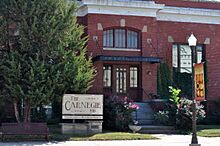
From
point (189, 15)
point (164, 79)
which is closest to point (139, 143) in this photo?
point (164, 79)

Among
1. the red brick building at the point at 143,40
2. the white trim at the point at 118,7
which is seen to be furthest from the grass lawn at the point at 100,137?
the white trim at the point at 118,7

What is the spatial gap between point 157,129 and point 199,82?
755 centimetres

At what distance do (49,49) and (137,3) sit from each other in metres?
9.93

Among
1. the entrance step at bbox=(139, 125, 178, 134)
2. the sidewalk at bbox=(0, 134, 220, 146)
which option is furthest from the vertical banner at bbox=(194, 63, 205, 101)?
the entrance step at bbox=(139, 125, 178, 134)

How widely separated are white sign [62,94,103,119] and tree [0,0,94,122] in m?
0.44

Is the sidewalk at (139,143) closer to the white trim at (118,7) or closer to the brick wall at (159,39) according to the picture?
the brick wall at (159,39)

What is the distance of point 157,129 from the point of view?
2506 cm

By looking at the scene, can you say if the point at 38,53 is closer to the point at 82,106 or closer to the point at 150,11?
the point at 82,106

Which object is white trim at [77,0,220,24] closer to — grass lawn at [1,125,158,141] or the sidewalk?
grass lawn at [1,125,158,141]

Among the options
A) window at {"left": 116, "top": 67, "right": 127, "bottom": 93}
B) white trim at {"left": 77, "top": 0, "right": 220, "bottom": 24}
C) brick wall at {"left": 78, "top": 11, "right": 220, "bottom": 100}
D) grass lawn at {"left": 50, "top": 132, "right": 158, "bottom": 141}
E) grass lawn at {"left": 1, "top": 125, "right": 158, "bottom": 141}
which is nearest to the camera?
grass lawn at {"left": 1, "top": 125, "right": 158, "bottom": 141}

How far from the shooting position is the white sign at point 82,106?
890 inches

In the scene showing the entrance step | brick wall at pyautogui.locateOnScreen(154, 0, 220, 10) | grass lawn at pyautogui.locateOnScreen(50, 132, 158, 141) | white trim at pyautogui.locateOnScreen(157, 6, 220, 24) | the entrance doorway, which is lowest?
the entrance step

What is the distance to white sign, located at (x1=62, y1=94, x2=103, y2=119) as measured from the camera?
890 inches

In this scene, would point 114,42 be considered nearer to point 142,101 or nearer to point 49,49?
point 142,101
